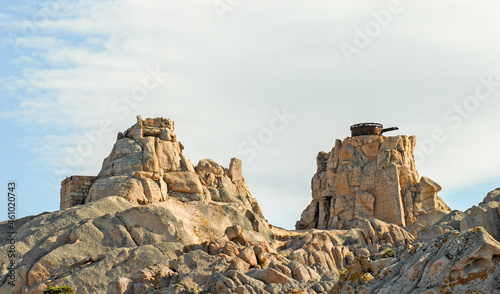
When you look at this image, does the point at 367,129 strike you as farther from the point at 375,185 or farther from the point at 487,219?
the point at 487,219

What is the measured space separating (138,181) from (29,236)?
55.4ft

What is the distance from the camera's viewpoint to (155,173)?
8700 centimetres

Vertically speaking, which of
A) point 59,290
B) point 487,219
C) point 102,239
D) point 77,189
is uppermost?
point 77,189

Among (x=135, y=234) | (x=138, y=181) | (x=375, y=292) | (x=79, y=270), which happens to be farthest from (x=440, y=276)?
(x=138, y=181)

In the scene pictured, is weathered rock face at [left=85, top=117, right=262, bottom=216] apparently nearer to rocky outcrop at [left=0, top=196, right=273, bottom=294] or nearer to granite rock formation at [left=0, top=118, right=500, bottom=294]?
granite rock formation at [left=0, top=118, right=500, bottom=294]

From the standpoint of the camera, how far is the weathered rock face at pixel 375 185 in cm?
11006

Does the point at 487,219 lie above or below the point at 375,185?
below

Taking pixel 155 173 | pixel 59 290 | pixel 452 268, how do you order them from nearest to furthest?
pixel 452 268, pixel 59 290, pixel 155 173

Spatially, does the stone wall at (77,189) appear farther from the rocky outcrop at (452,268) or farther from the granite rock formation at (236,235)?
the rocky outcrop at (452,268)

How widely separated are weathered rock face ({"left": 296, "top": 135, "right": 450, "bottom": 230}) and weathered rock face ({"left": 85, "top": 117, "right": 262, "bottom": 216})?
21.6 metres

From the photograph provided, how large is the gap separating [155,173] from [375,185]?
37995mm

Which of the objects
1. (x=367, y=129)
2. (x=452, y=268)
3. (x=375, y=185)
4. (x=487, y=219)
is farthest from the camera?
(x=367, y=129)

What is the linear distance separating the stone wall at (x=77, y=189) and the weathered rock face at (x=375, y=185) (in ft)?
126

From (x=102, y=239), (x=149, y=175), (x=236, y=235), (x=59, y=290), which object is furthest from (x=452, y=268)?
(x=149, y=175)
